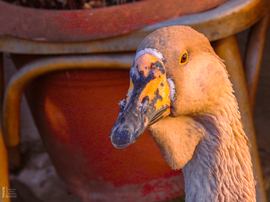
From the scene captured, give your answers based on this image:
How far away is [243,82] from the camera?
Answer: 1015mm

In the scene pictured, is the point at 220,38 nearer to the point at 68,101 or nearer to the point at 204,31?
the point at 204,31

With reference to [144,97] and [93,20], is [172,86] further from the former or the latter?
[93,20]

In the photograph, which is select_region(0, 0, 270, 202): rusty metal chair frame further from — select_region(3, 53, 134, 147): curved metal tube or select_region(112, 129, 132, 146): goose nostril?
select_region(112, 129, 132, 146): goose nostril

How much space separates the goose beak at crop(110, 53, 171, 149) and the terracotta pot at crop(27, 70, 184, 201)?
58cm

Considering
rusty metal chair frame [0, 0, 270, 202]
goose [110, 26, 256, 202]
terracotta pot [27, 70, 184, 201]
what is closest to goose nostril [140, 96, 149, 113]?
goose [110, 26, 256, 202]

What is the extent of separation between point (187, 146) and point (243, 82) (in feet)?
1.86

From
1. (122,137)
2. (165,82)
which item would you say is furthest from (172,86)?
(122,137)

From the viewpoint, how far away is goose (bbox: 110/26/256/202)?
461 mm

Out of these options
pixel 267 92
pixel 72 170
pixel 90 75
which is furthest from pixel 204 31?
pixel 267 92

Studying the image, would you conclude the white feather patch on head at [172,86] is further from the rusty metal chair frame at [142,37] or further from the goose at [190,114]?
the rusty metal chair frame at [142,37]

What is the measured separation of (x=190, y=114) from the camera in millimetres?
542

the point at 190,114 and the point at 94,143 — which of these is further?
the point at 94,143

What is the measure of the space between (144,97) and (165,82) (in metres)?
0.05

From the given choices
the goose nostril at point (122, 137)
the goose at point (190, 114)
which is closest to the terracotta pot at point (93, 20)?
the goose at point (190, 114)
